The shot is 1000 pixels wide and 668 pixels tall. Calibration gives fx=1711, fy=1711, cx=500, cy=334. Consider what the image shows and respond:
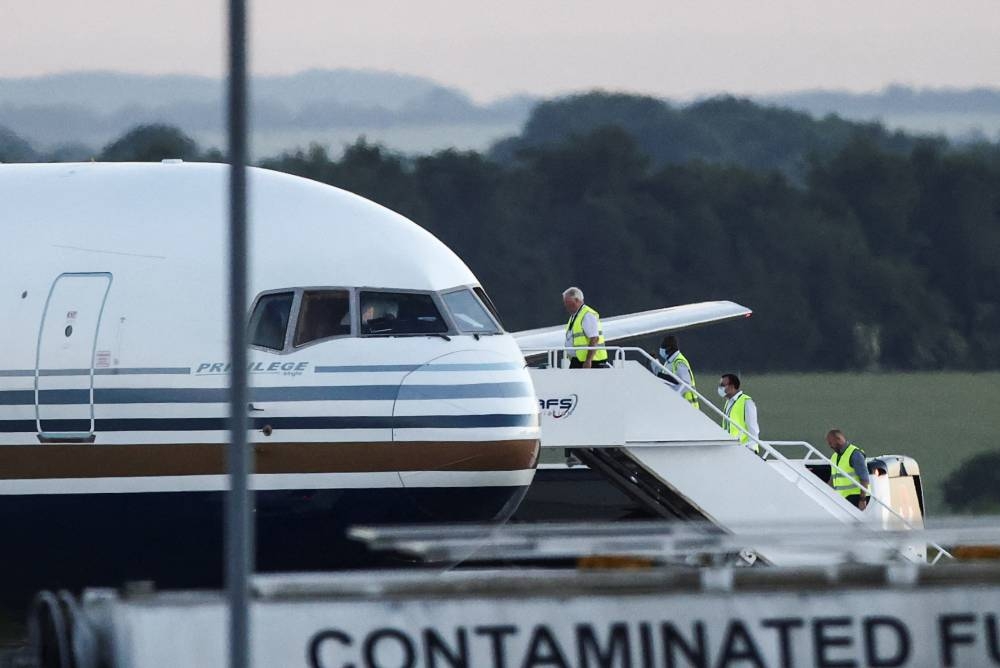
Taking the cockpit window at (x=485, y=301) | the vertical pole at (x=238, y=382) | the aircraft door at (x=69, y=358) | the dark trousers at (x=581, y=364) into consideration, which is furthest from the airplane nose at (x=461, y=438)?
the vertical pole at (x=238, y=382)

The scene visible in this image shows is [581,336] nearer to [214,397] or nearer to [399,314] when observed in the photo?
A: [399,314]

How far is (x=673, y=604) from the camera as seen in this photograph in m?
10.3

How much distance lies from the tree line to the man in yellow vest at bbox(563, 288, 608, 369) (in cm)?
2506

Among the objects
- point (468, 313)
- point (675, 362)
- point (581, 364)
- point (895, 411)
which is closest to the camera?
point (468, 313)

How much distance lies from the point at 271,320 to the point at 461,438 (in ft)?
6.80

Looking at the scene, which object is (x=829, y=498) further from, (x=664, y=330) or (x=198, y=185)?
(x=198, y=185)

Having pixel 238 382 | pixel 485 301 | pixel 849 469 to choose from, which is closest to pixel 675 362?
pixel 849 469

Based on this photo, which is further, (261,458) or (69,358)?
(69,358)

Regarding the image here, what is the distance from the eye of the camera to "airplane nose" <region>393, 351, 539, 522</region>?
15164mm

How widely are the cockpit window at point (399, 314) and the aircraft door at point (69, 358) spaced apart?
2388 millimetres

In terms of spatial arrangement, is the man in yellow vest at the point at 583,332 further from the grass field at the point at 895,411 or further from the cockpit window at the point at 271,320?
the grass field at the point at 895,411

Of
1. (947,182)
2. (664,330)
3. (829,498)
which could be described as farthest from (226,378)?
(947,182)

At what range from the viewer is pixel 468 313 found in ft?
53.2

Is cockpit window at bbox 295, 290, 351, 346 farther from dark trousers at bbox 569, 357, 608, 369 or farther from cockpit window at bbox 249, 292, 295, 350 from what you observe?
dark trousers at bbox 569, 357, 608, 369
